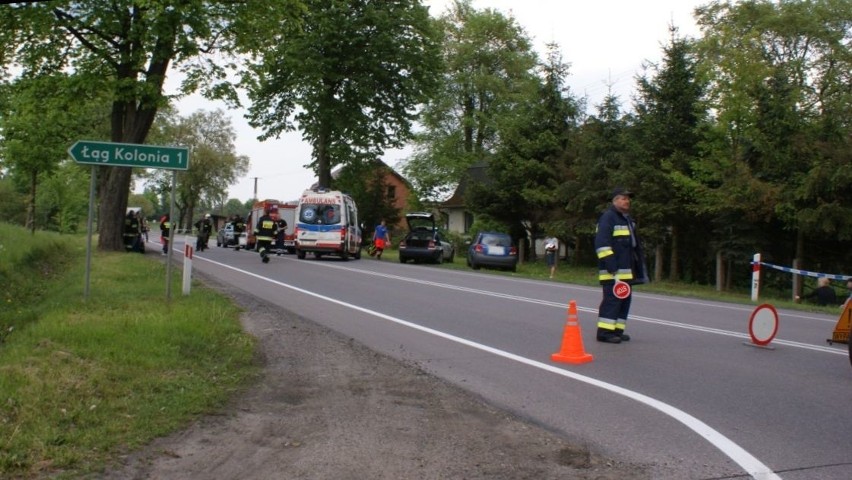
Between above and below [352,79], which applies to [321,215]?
below

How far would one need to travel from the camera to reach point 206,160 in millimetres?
75125

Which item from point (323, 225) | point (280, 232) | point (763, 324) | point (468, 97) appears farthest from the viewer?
point (468, 97)

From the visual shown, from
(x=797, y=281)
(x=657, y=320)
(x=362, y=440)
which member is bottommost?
(x=362, y=440)

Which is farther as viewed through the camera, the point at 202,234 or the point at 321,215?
the point at 202,234

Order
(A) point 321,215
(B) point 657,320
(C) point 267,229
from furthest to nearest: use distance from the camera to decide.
A: (A) point 321,215 → (C) point 267,229 → (B) point 657,320

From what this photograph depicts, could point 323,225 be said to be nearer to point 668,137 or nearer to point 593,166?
point 593,166

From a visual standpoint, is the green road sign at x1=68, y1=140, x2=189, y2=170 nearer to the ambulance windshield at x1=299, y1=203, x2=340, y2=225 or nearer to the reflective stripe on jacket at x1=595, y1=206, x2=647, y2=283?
the reflective stripe on jacket at x1=595, y1=206, x2=647, y2=283

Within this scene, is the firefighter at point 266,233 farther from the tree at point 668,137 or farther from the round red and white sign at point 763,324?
the round red and white sign at point 763,324

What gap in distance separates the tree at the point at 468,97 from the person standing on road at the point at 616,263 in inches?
1698

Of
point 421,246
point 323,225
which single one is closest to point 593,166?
point 421,246

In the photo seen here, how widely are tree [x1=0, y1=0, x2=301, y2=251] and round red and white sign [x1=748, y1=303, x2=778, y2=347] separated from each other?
17308mm

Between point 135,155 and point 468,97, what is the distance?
1797 inches

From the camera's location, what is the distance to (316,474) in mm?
4234

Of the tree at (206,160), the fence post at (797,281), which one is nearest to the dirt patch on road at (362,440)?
the fence post at (797,281)
